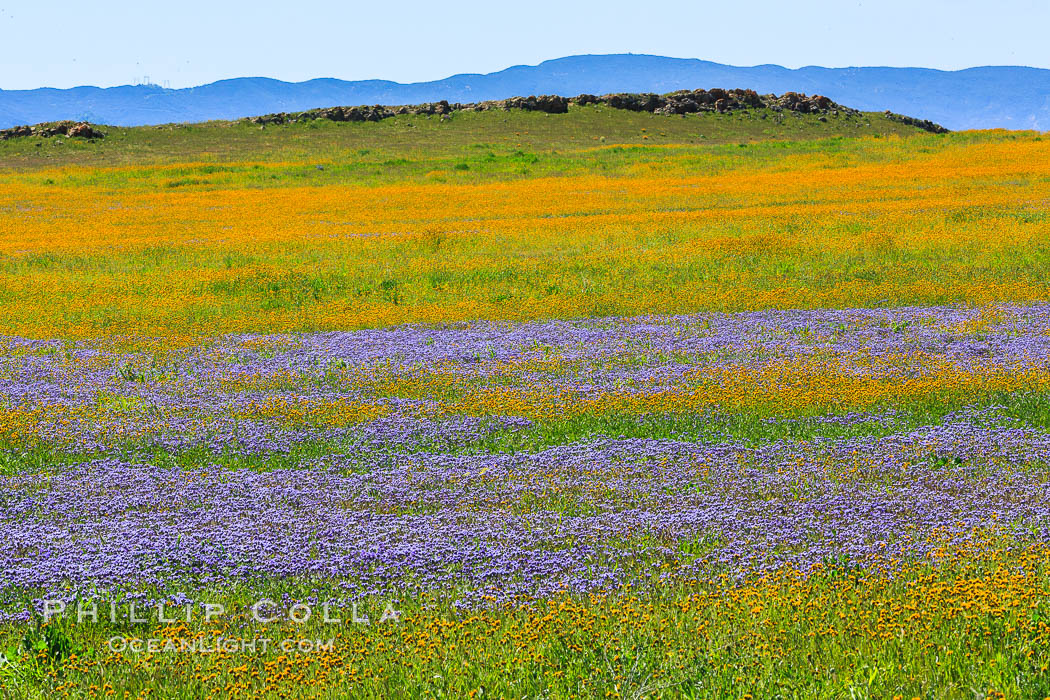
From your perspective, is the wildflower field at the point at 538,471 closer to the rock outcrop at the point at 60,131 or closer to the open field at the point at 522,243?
the open field at the point at 522,243

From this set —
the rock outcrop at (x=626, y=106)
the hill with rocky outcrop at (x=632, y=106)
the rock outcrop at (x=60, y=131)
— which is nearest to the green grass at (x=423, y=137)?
the rock outcrop at (x=60, y=131)

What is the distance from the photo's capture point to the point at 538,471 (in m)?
10.5

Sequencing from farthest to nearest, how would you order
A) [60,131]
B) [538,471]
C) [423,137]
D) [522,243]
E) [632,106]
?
[632,106] < [60,131] < [423,137] < [522,243] < [538,471]

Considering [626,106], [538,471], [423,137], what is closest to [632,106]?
[626,106]

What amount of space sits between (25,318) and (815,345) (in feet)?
62.2

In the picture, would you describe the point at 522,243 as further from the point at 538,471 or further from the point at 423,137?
the point at 423,137

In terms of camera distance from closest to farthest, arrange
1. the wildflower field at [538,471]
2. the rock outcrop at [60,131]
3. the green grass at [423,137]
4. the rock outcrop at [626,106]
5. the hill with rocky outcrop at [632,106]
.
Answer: the wildflower field at [538,471], the green grass at [423,137], the rock outcrop at [60,131], the hill with rocky outcrop at [632,106], the rock outcrop at [626,106]

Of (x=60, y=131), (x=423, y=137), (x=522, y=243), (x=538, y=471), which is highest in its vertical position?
(x=60, y=131)

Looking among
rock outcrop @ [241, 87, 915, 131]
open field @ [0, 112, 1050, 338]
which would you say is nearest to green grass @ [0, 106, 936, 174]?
rock outcrop @ [241, 87, 915, 131]

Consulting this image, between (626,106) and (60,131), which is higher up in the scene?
(626,106)

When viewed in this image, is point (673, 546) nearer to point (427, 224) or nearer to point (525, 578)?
point (525, 578)

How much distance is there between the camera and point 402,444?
38.5 feet

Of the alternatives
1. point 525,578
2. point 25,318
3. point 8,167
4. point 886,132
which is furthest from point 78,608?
point 886,132

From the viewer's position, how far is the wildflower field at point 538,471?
21.1 ft
